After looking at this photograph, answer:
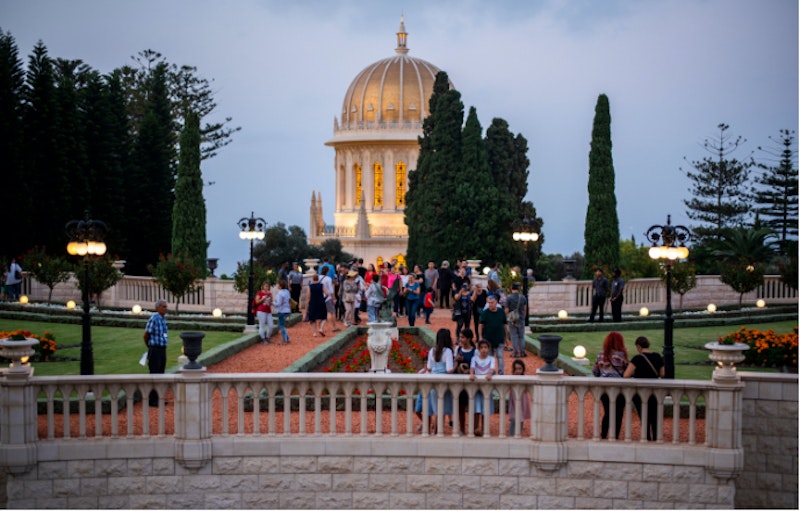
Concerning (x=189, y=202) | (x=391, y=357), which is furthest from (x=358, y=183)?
(x=391, y=357)

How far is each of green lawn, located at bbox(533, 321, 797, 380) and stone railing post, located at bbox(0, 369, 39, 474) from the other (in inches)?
434

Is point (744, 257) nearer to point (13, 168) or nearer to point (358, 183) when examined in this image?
point (13, 168)

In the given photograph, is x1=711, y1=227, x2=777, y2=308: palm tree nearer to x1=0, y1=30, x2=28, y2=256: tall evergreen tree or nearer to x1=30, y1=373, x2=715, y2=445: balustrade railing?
x1=30, y1=373, x2=715, y2=445: balustrade railing

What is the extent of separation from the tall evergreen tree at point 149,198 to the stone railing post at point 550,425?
37.6m

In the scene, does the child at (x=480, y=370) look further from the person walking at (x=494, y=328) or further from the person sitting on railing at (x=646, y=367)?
the person walking at (x=494, y=328)

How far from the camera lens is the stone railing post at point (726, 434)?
43.6 ft

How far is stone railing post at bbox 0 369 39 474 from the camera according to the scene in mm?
13453

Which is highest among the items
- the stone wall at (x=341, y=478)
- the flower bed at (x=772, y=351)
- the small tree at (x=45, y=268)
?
the small tree at (x=45, y=268)

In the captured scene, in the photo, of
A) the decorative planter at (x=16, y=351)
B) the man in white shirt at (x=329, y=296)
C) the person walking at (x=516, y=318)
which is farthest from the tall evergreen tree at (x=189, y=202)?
the decorative planter at (x=16, y=351)

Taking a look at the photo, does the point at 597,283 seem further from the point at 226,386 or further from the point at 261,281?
the point at 226,386

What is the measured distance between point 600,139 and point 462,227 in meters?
8.33

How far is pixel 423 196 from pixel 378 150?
32542 mm

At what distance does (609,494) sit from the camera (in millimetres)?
13484

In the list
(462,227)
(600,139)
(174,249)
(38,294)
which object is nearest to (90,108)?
(174,249)
